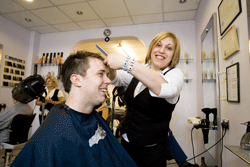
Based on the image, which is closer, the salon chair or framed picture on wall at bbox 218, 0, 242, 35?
framed picture on wall at bbox 218, 0, 242, 35

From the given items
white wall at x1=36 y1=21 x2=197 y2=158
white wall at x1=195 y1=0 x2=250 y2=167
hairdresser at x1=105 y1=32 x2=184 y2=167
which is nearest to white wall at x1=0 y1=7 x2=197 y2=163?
white wall at x1=36 y1=21 x2=197 y2=158

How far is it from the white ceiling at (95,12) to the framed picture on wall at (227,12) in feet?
3.88

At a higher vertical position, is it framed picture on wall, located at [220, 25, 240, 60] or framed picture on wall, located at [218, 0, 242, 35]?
framed picture on wall, located at [218, 0, 242, 35]

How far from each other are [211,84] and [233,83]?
780 millimetres

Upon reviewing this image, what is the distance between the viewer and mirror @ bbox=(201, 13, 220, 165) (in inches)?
75.5

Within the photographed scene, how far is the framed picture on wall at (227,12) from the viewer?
1.39 metres

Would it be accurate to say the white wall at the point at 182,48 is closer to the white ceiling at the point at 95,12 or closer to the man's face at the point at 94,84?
the white ceiling at the point at 95,12

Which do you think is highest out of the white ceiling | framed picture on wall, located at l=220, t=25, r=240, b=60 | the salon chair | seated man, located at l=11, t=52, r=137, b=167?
the white ceiling

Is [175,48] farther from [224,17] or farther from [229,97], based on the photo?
[224,17]

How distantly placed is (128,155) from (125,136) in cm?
14

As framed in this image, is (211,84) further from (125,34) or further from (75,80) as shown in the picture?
(125,34)

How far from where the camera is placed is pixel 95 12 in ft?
10.4

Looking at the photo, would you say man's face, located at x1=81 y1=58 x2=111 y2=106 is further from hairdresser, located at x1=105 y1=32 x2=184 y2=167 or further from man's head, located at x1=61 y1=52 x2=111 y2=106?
hairdresser, located at x1=105 y1=32 x2=184 y2=167

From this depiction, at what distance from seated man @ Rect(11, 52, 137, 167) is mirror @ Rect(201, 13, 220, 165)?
138cm
